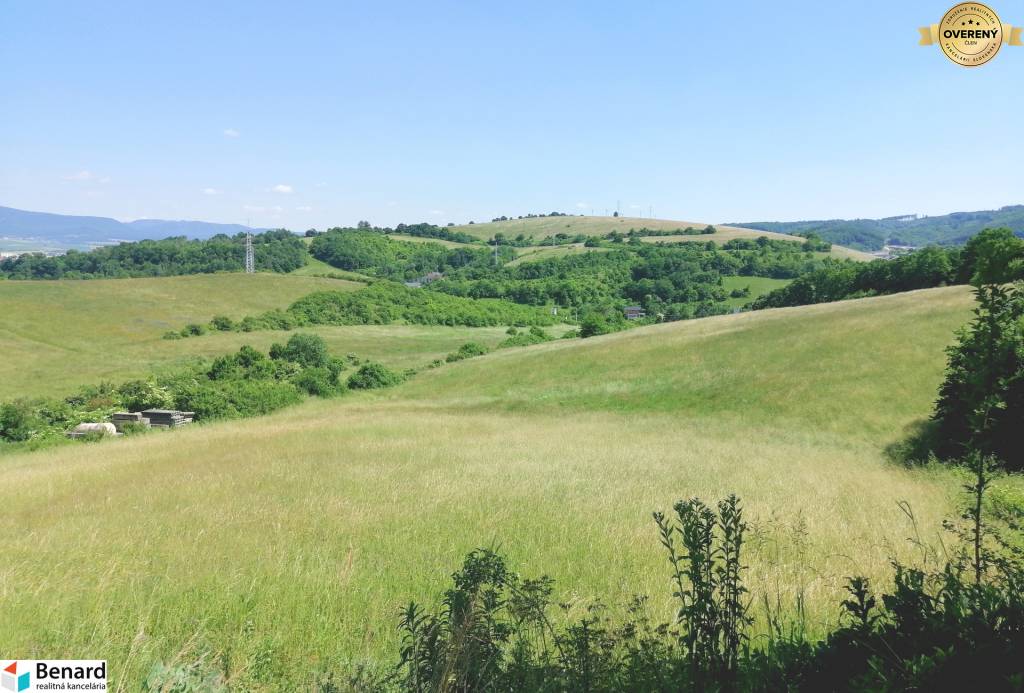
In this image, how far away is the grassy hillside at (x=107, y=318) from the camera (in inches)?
2275

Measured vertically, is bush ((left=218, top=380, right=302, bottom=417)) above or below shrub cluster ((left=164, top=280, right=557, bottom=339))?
below

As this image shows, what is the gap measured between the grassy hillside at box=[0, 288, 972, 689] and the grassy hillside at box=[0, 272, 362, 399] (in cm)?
4353

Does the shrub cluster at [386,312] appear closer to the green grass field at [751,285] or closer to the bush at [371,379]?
the green grass field at [751,285]

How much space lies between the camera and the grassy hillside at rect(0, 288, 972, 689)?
5.30 meters

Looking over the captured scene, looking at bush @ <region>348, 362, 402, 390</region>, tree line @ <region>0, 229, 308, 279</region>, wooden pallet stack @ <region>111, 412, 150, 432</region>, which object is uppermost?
tree line @ <region>0, 229, 308, 279</region>

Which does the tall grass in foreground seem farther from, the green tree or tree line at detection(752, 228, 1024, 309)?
tree line at detection(752, 228, 1024, 309)

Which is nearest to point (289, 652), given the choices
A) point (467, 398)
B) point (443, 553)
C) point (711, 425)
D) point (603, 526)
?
point (443, 553)

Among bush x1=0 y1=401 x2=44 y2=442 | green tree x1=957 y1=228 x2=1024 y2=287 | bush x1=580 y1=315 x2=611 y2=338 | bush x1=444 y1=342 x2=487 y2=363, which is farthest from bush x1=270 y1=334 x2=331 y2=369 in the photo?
green tree x1=957 y1=228 x2=1024 y2=287

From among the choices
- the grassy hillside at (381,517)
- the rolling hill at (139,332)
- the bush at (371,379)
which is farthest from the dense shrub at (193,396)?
the grassy hillside at (381,517)

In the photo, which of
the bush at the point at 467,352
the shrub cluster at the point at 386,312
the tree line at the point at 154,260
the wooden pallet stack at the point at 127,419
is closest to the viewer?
the wooden pallet stack at the point at 127,419

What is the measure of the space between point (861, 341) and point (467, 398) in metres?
25.4

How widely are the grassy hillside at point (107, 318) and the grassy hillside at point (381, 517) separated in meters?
43.5

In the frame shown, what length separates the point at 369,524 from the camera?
29.9 ft

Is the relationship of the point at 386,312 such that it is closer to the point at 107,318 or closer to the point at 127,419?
the point at 107,318
